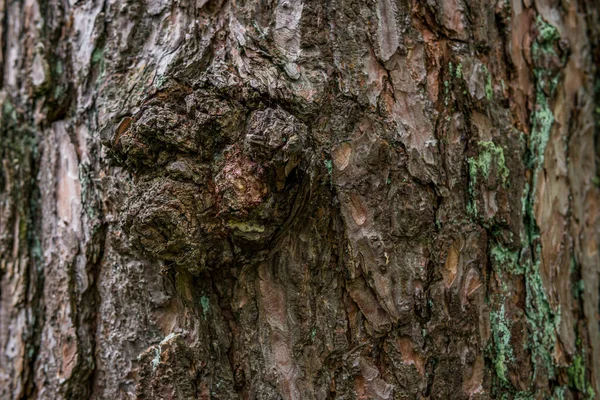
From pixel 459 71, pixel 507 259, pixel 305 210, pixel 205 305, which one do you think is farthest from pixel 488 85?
pixel 205 305

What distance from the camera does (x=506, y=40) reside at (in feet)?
3.79

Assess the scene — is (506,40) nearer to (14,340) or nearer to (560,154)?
(560,154)

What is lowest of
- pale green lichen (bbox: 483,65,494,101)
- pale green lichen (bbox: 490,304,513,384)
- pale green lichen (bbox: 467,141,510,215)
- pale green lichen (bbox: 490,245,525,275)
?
pale green lichen (bbox: 490,304,513,384)

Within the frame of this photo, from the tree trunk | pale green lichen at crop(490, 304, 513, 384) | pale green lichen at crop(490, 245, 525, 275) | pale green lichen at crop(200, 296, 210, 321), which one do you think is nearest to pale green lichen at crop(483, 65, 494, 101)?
the tree trunk

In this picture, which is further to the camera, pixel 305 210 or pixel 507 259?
pixel 507 259

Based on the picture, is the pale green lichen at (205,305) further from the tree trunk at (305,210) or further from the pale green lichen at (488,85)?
the pale green lichen at (488,85)

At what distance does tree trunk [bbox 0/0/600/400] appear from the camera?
929 mm

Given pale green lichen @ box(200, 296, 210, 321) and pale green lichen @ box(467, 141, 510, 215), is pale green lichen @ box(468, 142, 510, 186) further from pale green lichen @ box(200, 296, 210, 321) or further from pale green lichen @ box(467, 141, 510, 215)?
pale green lichen @ box(200, 296, 210, 321)

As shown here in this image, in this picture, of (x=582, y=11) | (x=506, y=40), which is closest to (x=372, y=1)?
(x=506, y=40)

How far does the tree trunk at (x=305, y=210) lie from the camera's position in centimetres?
93

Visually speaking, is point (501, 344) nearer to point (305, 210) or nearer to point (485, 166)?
point (485, 166)

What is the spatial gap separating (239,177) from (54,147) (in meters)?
0.60

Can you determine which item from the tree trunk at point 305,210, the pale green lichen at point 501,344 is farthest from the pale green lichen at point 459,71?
the pale green lichen at point 501,344

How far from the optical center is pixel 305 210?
973mm
